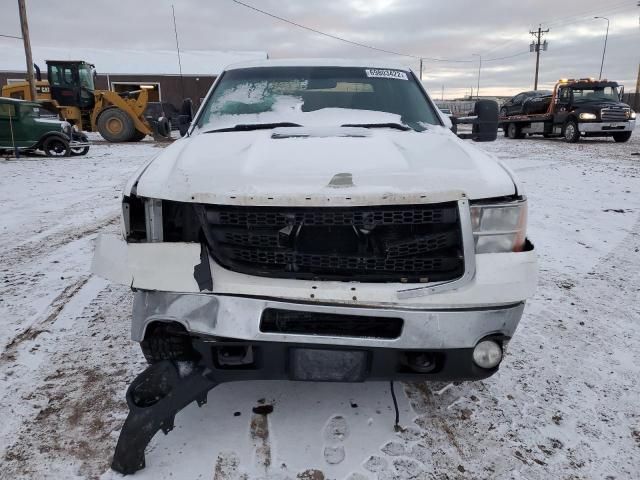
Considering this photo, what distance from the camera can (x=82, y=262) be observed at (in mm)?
4566

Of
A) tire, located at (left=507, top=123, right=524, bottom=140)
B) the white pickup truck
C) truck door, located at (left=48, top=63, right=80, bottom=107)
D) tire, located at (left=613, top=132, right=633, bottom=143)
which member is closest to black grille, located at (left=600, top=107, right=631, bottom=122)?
tire, located at (left=613, top=132, right=633, bottom=143)

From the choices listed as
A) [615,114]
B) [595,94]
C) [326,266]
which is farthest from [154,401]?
[595,94]

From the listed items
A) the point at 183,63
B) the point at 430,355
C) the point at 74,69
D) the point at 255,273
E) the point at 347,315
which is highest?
the point at 183,63

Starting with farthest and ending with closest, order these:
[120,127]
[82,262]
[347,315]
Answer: [120,127] → [82,262] → [347,315]

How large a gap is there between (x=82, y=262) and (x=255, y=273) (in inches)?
129

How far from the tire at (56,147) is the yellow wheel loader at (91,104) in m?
4.32

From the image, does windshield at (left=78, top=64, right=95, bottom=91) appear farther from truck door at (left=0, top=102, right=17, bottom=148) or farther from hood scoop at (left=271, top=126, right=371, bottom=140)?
hood scoop at (left=271, top=126, right=371, bottom=140)

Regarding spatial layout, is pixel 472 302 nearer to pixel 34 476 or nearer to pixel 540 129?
pixel 34 476

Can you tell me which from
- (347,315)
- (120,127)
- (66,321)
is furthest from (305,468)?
(120,127)

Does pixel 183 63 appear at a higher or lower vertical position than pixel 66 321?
higher

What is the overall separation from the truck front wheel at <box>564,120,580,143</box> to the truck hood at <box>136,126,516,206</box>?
17.6 metres

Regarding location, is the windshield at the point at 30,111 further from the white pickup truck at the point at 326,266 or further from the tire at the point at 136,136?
the white pickup truck at the point at 326,266

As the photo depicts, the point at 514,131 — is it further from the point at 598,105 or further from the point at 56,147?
the point at 56,147

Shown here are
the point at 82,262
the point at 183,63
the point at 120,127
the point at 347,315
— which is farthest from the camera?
the point at 183,63
